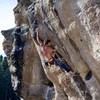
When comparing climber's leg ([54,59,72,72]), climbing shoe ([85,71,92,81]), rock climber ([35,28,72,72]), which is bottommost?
climbing shoe ([85,71,92,81])

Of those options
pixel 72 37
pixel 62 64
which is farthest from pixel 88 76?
pixel 62 64

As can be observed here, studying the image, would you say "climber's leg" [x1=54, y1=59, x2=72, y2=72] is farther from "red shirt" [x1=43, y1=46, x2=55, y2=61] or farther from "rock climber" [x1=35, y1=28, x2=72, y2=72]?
"red shirt" [x1=43, y1=46, x2=55, y2=61]

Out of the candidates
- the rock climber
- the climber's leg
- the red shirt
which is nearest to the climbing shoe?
the climber's leg

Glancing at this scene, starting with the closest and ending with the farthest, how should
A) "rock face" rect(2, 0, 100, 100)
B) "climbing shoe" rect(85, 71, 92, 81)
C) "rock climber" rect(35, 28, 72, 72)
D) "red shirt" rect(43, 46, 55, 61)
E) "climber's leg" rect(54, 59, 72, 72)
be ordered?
"rock face" rect(2, 0, 100, 100)
"climbing shoe" rect(85, 71, 92, 81)
"climber's leg" rect(54, 59, 72, 72)
"rock climber" rect(35, 28, 72, 72)
"red shirt" rect(43, 46, 55, 61)

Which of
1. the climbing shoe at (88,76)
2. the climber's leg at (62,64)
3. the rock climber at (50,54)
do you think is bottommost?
the climbing shoe at (88,76)

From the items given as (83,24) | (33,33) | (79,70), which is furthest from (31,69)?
(83,24)

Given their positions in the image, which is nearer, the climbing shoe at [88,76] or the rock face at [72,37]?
the rock face at [72,37]

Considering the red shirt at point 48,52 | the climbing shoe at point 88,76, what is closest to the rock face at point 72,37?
the climbing shoe at point 88,76

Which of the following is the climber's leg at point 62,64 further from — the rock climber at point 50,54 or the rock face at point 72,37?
the rock face at point 72,37

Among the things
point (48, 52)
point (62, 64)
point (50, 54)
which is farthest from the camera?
point (48, 52)

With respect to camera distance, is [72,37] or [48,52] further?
[48,52]

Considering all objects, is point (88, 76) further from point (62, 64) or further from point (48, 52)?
point (48, 52)

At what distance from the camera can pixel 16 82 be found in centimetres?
1722

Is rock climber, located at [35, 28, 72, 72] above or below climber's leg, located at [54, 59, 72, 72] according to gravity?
above
